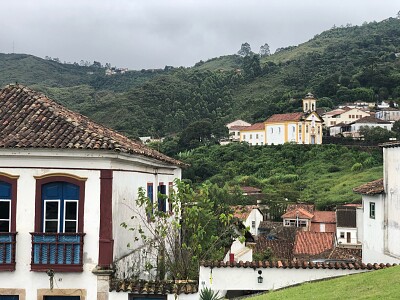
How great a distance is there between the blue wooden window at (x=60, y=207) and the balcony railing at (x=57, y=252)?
23 cm

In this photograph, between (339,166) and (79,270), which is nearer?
(79,270)

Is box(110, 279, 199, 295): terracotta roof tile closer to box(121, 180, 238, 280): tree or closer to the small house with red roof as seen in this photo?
box(121, 180, 238, 280): tree

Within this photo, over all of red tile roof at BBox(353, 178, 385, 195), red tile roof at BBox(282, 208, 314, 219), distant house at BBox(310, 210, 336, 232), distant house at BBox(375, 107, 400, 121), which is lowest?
distant house at BBox(310, 210, 336, 232)

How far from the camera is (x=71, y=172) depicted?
15.5 meters

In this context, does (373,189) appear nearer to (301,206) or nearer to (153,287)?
(153,287)

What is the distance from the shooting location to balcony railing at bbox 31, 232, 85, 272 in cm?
1531

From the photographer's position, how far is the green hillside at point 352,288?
40.1 feet

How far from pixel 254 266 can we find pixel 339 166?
69251 mm

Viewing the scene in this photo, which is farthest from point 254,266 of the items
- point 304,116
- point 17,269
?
point 304,116

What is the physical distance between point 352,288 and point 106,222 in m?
6.01

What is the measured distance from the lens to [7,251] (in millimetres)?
15516

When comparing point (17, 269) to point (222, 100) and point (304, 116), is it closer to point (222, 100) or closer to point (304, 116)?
point (304, 116)

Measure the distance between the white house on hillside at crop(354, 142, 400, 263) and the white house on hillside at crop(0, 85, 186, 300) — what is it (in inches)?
451

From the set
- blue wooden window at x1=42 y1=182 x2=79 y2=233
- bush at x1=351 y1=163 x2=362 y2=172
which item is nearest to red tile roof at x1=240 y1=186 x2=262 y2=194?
bush at x1=351 y1=163 x2=362 y2=172
